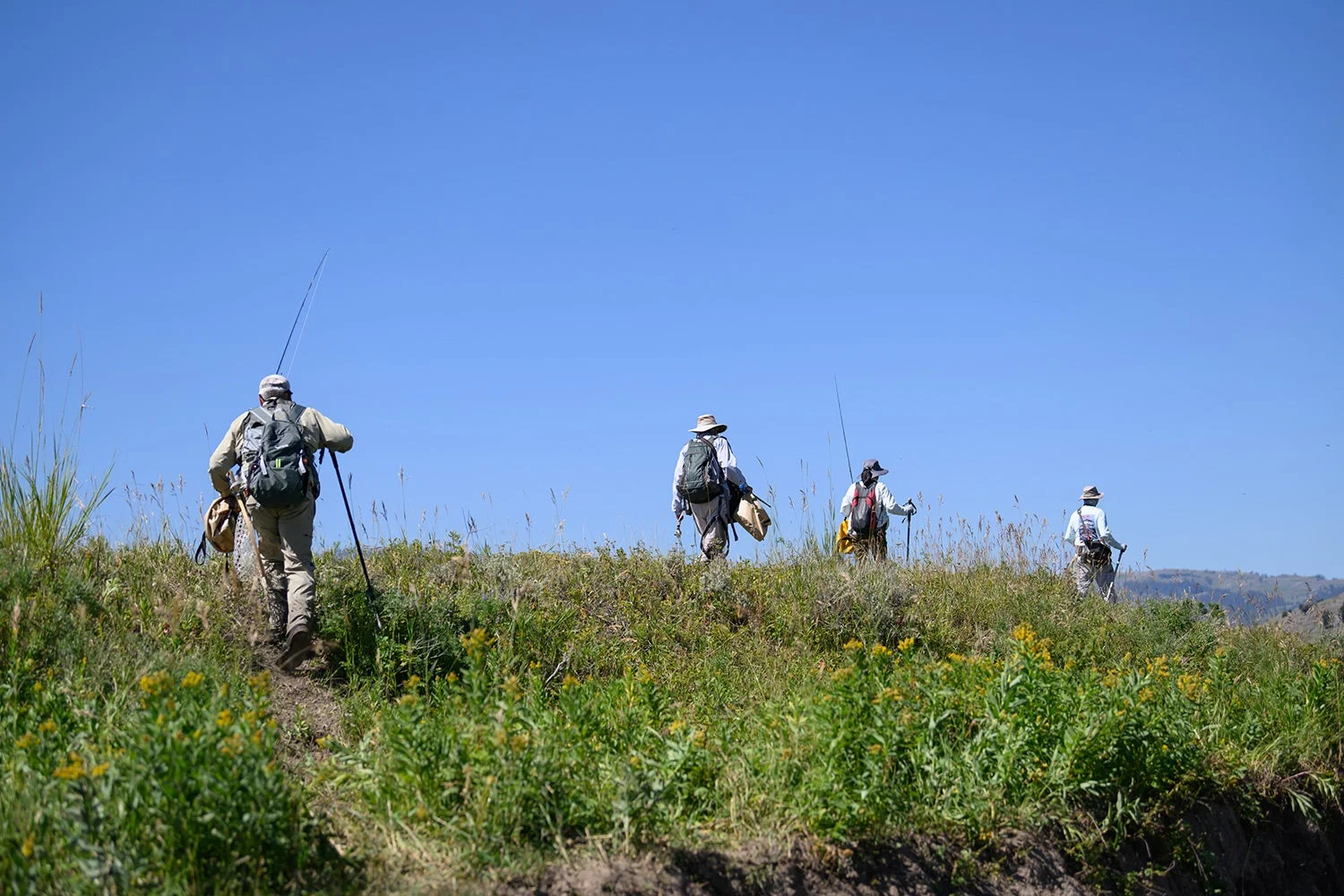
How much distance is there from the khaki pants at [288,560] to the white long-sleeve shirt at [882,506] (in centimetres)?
704

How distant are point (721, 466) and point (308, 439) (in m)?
5.35

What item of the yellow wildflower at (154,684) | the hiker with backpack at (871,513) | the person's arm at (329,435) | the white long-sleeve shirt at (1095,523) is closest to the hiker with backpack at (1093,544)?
the white long-sleeve shirt at (1095,523)

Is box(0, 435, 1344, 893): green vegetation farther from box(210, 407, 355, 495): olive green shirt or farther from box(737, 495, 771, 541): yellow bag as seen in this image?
box(737, 495, 771, 541): yellow bag

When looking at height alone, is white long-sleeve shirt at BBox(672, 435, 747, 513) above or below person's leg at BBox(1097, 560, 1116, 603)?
above

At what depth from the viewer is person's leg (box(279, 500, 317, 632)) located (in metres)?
7.77

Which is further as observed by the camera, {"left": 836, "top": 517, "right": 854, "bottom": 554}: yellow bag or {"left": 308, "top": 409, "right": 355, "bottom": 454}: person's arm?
{"left": 836, "top": 517, "right": 854, "bottom": 554}: yellow bag

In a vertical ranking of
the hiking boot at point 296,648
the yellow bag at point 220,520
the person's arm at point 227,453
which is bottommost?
the hiking boot at point 296,648

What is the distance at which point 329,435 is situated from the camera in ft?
26.5

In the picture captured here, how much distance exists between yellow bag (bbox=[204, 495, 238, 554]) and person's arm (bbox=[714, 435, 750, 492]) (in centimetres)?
545

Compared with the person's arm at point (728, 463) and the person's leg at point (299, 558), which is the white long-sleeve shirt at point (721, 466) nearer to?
the person's arm at point (728, 463)

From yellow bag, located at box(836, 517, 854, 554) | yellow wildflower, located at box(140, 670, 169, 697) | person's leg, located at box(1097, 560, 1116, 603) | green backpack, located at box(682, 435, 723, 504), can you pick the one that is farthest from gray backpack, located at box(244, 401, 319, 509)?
person's leg, located at box(1097, 560, 1116, 603)

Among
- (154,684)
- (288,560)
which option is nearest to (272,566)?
(288,560)

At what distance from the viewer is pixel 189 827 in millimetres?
4004

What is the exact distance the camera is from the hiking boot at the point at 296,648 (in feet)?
25.3
